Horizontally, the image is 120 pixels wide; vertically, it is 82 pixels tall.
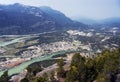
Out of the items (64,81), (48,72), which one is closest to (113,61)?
(64,81)

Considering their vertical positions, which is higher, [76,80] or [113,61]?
[113,61]

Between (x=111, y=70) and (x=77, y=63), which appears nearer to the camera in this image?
(x=111, y=70)

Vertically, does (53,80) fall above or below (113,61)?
below

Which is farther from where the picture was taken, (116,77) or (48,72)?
(48,72)

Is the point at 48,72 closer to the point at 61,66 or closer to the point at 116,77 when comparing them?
the point at 61,66

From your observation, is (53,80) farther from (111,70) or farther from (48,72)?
(111,70)

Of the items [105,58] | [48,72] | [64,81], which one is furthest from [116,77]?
[48,72]

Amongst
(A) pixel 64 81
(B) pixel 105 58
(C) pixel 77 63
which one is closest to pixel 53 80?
(A) pixel 64 81
